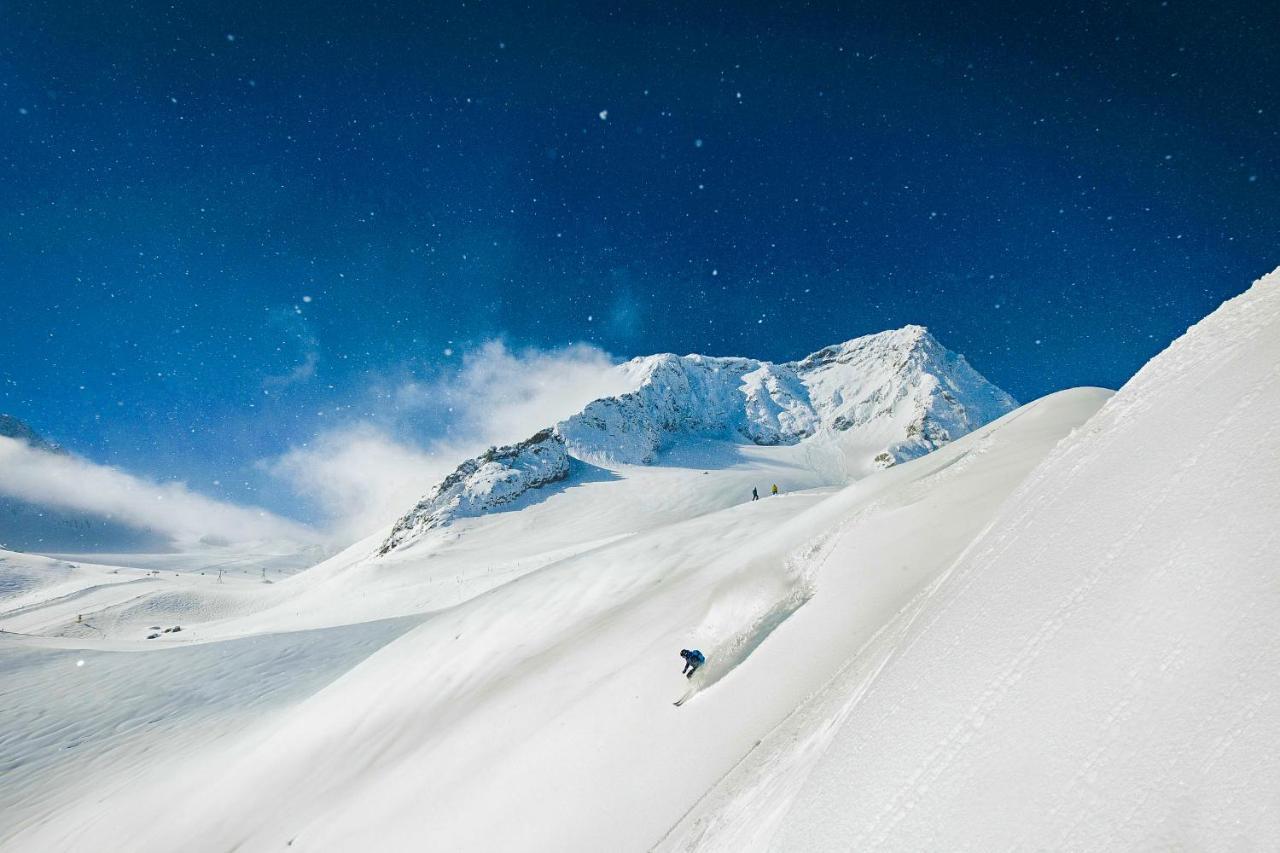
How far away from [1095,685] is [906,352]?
17094 cm

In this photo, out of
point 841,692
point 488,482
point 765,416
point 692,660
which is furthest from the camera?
point 765,416

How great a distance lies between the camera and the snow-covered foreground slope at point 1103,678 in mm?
1274

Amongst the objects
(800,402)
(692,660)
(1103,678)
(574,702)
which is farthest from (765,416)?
(1103,678)

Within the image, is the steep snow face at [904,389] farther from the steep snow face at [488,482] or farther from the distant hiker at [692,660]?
the distant hiker at [692,660]

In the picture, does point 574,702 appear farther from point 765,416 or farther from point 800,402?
point 800,402

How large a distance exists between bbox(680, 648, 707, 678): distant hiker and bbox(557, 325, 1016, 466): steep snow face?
259 ft

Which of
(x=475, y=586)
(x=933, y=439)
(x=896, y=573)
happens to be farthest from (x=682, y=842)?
(x=933, y=439)

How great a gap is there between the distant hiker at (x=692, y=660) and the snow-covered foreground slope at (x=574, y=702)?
0.12 metres

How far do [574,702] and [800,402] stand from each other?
14743cm

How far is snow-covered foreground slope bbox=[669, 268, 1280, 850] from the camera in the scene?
1274mm

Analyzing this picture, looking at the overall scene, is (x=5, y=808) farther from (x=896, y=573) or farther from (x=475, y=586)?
(x=896, y=573)

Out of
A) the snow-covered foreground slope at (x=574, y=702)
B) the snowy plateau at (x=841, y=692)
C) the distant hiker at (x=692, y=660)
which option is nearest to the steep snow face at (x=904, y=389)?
the snow-covered foreground slope at (x=574, y=702)

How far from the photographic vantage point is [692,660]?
5184 millimetres

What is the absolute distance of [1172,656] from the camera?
150 cm
